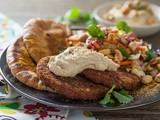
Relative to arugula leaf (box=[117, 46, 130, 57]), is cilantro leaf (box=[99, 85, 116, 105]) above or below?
below

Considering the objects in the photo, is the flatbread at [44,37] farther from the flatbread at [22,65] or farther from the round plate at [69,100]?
the round plate at [69,100]

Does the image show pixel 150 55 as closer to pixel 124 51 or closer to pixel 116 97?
pixel 124 51

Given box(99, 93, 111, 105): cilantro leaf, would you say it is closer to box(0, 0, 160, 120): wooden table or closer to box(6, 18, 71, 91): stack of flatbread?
box(6, 18, 71, 91): stack of flatbread

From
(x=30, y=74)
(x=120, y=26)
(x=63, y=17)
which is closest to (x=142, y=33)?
(x=120, y=26)

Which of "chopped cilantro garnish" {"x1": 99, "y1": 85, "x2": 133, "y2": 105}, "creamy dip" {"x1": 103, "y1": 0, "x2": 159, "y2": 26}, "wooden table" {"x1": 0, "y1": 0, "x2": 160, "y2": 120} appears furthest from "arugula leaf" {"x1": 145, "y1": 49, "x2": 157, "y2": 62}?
"creamy dip" {"x1": 103, "y1": 0, "x2": 159, "y2": 26}

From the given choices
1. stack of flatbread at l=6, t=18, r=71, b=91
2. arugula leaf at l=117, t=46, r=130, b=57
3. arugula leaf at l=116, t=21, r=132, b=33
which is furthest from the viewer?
arugula leaf at l=116, t=21, r=132, b=33

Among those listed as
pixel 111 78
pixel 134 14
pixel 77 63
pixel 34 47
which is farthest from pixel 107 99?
A: pixel 134 14

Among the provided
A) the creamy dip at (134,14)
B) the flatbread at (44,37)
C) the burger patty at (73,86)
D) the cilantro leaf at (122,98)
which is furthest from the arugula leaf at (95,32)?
the creamy dip at (134,14)
